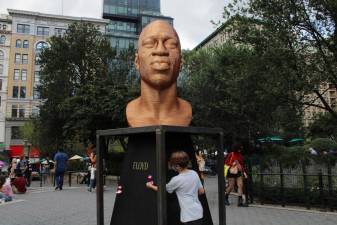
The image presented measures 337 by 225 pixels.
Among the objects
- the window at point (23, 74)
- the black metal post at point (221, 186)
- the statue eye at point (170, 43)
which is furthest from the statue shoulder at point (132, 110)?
the window at point (23, 74)

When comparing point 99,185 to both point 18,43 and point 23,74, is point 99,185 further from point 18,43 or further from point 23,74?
point 18,43

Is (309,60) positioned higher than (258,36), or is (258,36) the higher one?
(258,36)

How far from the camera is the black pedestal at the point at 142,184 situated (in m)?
5.70

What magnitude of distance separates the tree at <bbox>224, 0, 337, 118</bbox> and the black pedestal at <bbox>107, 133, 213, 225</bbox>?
33.3ft

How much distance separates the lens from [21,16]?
67.7 meters

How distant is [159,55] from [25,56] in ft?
220

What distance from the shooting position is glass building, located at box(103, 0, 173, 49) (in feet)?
273

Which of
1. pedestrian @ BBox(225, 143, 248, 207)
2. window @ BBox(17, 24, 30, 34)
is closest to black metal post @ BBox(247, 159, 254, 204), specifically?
pedestrian @ BBox(225, 143, 248, 207)

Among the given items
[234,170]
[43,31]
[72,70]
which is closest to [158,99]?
[234,170]

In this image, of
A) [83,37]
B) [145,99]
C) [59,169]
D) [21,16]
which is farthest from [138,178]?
[21,16]

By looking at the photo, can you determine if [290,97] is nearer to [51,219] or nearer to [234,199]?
[234,199]

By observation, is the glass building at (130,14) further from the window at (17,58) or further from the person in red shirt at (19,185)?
the person in red shirt at (19,185)

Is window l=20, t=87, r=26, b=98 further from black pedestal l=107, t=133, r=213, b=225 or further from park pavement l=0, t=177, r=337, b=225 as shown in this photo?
black pedestal l=107, t=133, r=213, b=225

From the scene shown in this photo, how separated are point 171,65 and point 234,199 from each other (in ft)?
27.2
